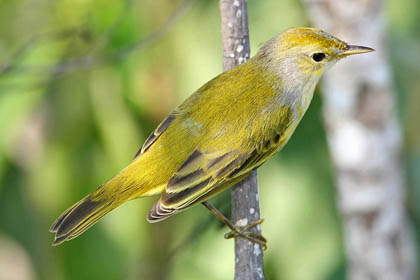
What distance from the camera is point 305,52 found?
407cm

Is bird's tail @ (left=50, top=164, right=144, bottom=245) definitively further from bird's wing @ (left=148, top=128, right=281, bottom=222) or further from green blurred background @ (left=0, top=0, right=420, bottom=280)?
green blurred background @ (left=0, top=0, right=420, bottom=280)

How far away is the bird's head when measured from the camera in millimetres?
4031

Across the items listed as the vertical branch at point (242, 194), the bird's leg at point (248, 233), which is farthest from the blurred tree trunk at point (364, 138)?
the bird's leg at point (248, 233)

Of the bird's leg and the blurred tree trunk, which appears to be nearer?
the bird's leg

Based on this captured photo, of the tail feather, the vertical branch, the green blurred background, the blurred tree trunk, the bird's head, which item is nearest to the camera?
the vertical branch

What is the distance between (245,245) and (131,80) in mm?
2065

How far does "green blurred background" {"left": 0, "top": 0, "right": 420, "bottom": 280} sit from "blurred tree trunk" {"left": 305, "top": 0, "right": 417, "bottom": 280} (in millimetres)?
500

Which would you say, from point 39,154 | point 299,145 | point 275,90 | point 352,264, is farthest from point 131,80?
point 352,264

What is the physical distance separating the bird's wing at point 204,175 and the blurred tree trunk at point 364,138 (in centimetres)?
101

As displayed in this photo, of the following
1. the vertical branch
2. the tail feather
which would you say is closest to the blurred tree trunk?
the vertical branch

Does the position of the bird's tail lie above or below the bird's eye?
below

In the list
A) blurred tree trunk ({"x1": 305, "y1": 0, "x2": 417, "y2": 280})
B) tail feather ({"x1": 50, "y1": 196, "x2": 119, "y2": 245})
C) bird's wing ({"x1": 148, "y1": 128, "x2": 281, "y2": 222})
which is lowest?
tail feather ({"x1": 50, "y1": 196, "x2": 119, "y2": 245})

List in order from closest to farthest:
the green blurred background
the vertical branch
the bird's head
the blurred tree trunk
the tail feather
A: the vertical branch
the tail feather
the bird's head
the blurred tree trunk
the green blurred background

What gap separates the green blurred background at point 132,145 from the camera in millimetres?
5195
